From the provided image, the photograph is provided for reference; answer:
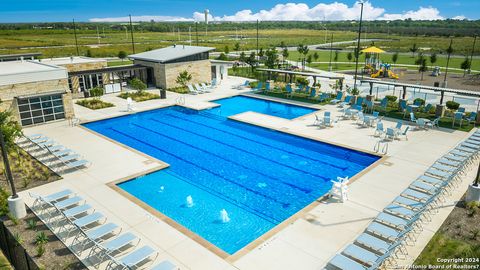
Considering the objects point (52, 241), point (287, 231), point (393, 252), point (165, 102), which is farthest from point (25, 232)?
point (165, 102)

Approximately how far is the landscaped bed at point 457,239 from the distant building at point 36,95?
73.8 feet

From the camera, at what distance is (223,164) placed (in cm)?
1714

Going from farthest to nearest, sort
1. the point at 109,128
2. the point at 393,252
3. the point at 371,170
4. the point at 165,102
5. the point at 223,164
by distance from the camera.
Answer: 1. the point at 165,102
2. the point at 109,128
3. the point at 223,164
4. the point at 371,170
5. the point at 393,252

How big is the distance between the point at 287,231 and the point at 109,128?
1579 centimetres

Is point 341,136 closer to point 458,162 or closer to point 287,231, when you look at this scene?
point 458,162

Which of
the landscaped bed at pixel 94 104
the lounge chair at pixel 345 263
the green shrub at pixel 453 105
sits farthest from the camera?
the landscaped bed at pixel 94 104

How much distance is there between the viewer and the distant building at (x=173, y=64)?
32.7m

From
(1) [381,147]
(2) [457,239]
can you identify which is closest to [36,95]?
(1) [381,147]

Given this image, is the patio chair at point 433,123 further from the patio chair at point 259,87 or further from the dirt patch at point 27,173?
the dirt patch at point 27,173

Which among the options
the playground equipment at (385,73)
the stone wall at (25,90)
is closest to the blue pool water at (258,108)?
the stone wall at (25,90)

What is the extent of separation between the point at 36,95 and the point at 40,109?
41.7 inches

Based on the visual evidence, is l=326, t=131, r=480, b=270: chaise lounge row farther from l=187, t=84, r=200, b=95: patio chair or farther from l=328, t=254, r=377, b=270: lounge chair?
l=187, t=84, r=200, b=95: patio chair

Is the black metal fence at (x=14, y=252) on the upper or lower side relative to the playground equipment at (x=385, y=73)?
lower

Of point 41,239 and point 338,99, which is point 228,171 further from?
point 338,99
